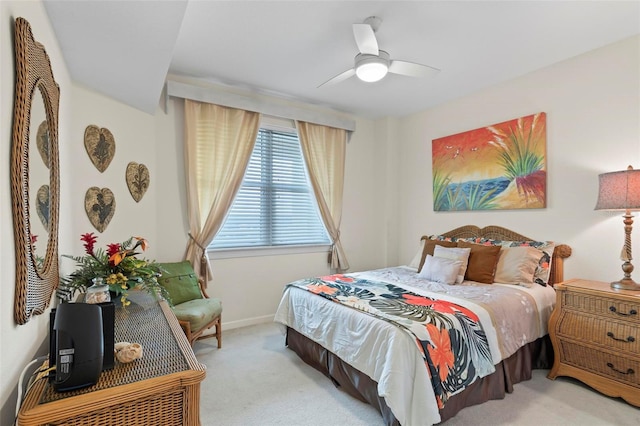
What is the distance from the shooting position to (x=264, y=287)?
13.1 feet

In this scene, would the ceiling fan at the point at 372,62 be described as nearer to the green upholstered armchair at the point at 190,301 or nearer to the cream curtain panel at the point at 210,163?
the cream curtain panel at the point at 210,163

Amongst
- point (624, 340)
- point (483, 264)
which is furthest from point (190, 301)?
point (624, 340)

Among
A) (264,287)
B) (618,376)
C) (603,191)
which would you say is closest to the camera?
(618,376)

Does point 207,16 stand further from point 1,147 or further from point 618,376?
point 618,376

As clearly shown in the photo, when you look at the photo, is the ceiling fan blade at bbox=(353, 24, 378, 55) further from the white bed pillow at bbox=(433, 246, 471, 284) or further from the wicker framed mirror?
the white bed pillow at bbox=(433, 246, 471, 284)

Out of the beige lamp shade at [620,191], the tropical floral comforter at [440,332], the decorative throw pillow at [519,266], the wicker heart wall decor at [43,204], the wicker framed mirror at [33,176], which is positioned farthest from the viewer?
the decorative throw pillow at [519,266]

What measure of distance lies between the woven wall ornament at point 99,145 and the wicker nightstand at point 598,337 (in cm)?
383

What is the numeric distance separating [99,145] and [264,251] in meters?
2.02

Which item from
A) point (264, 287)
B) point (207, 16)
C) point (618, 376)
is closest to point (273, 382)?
point (264, 287)

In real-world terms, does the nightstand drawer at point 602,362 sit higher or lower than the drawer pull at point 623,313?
lower

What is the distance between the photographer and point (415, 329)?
1.95m

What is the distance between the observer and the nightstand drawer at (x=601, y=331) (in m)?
2.23

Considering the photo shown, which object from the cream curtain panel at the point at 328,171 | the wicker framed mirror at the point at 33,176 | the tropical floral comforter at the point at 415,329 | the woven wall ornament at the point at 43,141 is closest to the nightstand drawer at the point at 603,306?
the tropical floral comforter at the point at 415,329

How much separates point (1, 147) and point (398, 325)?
197 cm
